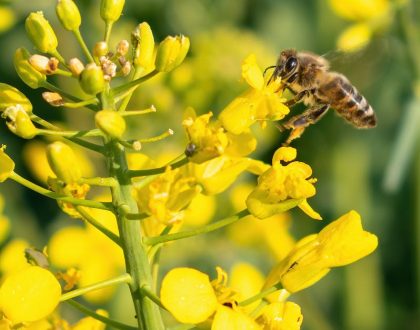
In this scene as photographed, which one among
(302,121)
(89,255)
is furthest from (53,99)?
(89,255)

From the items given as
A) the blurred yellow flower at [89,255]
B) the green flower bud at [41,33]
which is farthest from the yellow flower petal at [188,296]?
the blurred yellow flower at [89,255]

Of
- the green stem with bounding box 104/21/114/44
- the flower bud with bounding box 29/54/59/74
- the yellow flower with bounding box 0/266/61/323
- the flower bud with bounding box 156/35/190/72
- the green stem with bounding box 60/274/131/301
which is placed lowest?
the green stem with bounding box 60/274/131/301

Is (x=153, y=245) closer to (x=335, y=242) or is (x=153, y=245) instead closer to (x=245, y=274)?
(x=335, y=242)

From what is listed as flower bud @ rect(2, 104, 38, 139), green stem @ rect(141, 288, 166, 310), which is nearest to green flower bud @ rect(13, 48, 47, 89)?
flower bud @ rect(2, 104, 38, 139)

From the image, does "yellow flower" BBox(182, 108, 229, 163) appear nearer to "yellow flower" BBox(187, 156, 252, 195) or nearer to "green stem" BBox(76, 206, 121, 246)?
"yellow flower" BBox(187, 156, 252, 195)

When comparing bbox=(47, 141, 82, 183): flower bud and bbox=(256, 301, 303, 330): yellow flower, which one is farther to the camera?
bbox=(256, 301, 303, 330): yellow flower

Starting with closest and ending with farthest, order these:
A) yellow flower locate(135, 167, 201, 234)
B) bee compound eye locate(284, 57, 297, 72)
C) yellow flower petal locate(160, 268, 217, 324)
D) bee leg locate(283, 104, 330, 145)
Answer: yellow flower petal locate(160, 268, 217, 324) → yellow flower locate(135, 167, 201, 234) → bee leg locate(283, 104, 330, 145) → bee compound eye locate(284, 57, 297, 72)

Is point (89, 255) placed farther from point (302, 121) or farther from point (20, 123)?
point (20, 123)

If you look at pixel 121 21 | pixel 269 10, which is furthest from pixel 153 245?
pixel 269 10
